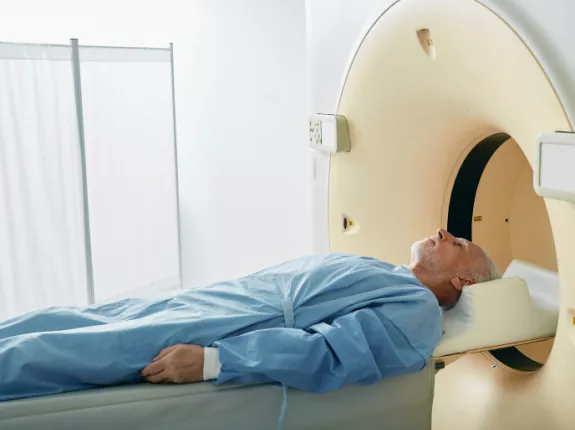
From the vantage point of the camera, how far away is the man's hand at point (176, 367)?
1.34 meters

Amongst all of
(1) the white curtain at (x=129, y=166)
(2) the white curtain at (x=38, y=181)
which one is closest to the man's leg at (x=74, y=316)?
(2) the white curtain at (x=38, y=181)

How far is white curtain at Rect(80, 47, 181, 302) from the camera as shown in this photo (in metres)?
2.81

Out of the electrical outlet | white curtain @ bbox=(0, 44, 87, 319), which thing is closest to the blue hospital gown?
the electrical outlet

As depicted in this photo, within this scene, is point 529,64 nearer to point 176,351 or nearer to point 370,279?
point 370,279

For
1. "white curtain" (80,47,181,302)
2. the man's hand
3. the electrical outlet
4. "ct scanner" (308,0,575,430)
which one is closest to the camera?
"ct scanner" (308,0,575,430)

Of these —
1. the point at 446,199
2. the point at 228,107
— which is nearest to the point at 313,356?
the point at 446,199

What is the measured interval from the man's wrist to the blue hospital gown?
0.02 m

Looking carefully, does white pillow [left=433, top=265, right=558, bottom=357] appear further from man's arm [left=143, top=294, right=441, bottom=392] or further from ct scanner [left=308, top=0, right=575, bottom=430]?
man's arm [left=143, top=294, right=441, bottom=392]

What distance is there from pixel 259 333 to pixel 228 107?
1.94 metres

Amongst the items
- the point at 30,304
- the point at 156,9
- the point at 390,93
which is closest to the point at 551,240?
the point at 390,93

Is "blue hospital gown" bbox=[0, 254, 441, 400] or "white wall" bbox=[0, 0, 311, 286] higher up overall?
"white wall" bbox=[0, 0, 311, 286]

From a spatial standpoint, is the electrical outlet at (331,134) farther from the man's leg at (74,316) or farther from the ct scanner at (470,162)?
the man's leg at (74,316)

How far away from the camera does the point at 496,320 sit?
59.2 inches

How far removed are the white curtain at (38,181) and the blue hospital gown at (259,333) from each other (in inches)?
47.6
